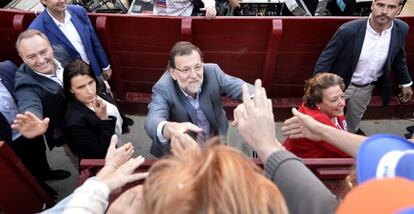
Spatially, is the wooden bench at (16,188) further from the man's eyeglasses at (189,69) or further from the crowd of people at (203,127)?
the man's eyeglasses at (189,69)

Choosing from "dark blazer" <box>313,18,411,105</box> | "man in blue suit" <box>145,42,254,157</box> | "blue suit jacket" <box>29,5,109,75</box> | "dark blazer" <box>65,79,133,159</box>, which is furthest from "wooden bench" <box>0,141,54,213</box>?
"dark blazer" <box>313,18,411,105</box>

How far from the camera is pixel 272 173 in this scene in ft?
4.71

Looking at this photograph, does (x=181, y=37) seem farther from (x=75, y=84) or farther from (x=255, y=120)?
(x=255, y=120)

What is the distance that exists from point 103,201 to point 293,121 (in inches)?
48.4

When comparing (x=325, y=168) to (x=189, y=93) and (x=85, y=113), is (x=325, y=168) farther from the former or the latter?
(x=85, y=113)

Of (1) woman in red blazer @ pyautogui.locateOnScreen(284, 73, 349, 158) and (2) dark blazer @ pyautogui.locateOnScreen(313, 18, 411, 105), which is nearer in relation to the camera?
(1) woman in red blazer @ pyautogui.locateOnScreen(284, 73, 349, 158)

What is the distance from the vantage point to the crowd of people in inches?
39.8

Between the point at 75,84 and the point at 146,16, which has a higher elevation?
the point at 146,16

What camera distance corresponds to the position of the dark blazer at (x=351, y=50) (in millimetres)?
3131

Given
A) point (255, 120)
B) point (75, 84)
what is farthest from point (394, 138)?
point (75, 84)

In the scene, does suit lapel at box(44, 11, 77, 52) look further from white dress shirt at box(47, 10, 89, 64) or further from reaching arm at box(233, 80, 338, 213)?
reaching arm at box(233, 80, 338, 213)

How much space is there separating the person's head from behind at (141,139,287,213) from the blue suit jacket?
2.56 metres

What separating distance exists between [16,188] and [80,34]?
143cm

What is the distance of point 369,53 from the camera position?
3221 mm
